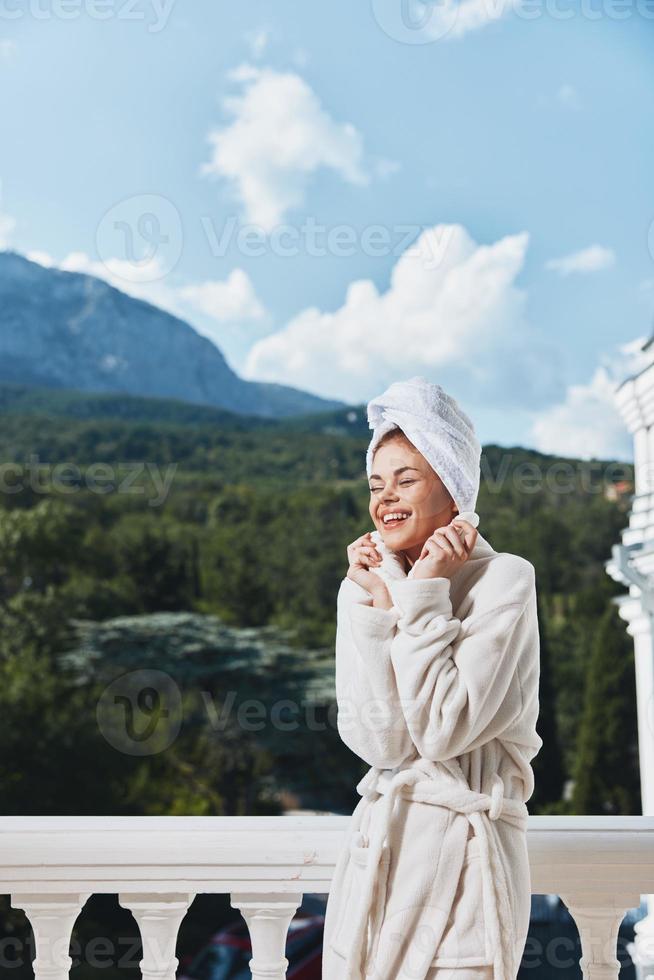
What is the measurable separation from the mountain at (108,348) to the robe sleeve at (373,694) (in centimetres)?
1364

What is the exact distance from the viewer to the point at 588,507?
13.0m

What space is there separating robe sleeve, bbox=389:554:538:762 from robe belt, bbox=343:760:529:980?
0.05m

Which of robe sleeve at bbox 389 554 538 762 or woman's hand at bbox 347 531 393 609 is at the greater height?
woman's hand at bbox 347 531 393 609

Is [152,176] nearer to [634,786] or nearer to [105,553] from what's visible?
[105,553]

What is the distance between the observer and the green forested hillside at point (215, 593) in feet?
40.1

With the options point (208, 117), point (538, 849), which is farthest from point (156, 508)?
point (538, 849)

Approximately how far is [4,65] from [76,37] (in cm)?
113

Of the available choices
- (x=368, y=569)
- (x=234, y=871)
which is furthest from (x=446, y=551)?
(x=234, y=871)

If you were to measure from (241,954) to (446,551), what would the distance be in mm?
11240

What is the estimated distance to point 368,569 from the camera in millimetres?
1536

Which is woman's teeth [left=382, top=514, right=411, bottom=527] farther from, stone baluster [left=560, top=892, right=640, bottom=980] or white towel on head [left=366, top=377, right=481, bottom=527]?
stone baluster [left=560, top=892, right=640, bottom=980]

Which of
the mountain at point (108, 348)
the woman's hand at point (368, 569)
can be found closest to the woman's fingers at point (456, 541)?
the woman's hand at point (368, 569)

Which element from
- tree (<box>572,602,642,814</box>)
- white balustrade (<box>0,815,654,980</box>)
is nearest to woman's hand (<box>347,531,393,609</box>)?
white balustrade (<box>0,815,654,980</box>)

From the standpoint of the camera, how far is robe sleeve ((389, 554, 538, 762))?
136cm
